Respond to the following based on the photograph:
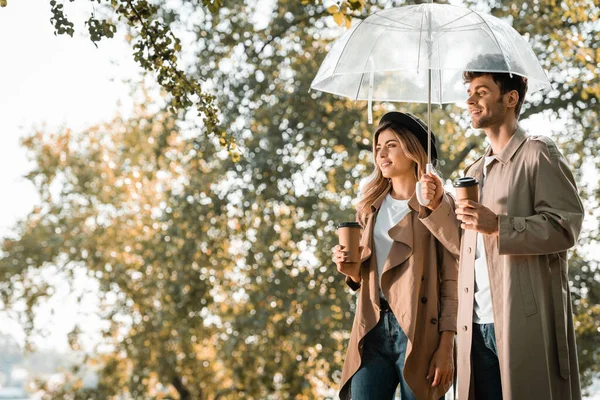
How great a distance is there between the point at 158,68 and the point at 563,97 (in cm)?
554

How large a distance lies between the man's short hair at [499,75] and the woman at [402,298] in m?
0.41

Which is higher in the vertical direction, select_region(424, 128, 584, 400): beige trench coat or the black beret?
the black beret

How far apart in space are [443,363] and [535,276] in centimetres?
63

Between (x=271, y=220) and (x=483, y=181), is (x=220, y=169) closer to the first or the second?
(x=271, y=220)

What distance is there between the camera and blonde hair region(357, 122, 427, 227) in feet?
10.7

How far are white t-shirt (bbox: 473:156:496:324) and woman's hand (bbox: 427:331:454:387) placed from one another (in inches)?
14.6

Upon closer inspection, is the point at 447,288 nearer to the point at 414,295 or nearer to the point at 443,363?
the point at 414,295

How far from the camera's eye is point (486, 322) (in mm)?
2650

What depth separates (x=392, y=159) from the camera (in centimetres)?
328

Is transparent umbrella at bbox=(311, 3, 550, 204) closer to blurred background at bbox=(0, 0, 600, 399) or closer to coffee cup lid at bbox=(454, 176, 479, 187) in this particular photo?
coffee cup lid at bbox=(454, 176, 479, 187)

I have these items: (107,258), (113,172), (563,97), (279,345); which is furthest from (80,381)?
(563,97)

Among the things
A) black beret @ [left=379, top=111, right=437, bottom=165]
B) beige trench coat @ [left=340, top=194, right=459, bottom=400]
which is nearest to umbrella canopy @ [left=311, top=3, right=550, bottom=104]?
black beret @ [left=379, top=111, right=437, bottom=165]

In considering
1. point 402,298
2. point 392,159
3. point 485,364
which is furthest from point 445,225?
point 485,364

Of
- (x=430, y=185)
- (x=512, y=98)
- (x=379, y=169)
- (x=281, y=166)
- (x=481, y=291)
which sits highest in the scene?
(x=281, y=166)
